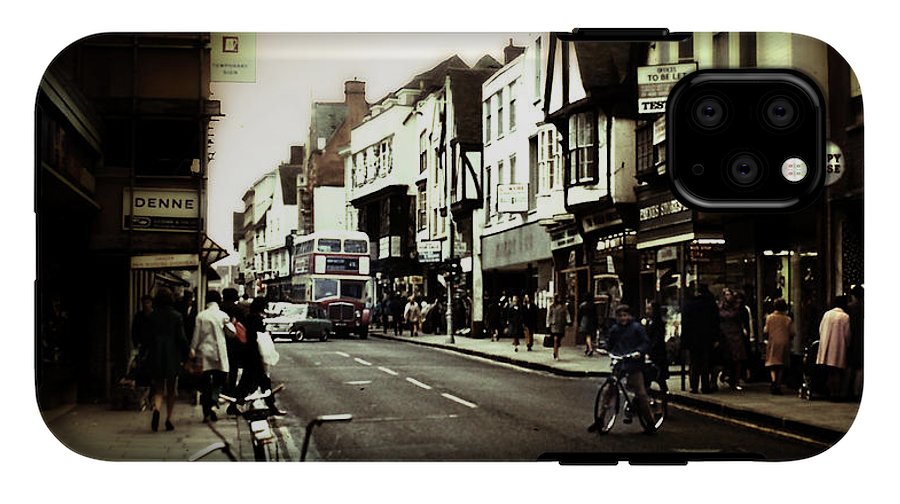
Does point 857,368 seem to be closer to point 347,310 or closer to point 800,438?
point 800,438

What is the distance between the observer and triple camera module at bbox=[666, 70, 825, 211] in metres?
10.0

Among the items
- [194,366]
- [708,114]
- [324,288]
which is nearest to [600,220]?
[708,114]

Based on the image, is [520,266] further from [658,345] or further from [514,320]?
[658,345]

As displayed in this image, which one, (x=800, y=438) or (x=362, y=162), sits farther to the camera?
(x=362, y=162)

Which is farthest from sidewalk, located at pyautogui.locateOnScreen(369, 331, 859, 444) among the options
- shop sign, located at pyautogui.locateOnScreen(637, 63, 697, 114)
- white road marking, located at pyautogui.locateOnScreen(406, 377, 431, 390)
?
shop sign, located at pyautogui.locateOnScreen(637, 63, 697, 114)

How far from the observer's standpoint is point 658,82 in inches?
398

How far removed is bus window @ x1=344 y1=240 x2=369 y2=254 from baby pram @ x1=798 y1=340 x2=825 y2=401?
310cm

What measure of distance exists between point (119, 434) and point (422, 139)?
A: 3.03 metres

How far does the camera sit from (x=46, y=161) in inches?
399

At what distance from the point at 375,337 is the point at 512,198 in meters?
1.41

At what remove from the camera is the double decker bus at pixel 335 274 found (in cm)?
1062

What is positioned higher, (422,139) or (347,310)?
(422,139)

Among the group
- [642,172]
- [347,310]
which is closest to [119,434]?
[347,310]

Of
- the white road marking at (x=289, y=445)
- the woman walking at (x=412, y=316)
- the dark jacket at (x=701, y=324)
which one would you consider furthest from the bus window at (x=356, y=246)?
the dark jacket at (x=701, y=324)
